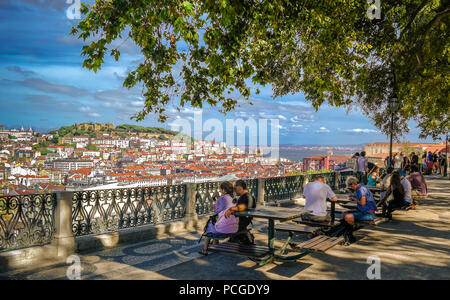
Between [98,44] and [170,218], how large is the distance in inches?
179

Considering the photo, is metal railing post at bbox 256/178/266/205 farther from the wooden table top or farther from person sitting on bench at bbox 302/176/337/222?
the wooden table top

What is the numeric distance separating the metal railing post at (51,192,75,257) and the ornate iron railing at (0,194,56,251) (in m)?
0.14

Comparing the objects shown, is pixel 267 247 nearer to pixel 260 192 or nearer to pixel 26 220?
pixel 26 220

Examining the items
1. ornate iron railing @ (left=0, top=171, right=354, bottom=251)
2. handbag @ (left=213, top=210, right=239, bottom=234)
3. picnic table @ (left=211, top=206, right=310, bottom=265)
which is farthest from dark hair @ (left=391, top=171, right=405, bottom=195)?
handbag @ (left=213, top=210, right=239, bottom=234)

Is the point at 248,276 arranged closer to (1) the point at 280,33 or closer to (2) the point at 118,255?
(2) the point at 118,255

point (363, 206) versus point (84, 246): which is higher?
point (363, 206)

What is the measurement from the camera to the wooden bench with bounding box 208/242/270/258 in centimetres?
593

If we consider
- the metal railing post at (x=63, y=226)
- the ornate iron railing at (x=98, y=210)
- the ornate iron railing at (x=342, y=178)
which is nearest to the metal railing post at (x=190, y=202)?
the ornate iron railing at (x=98, y=210)

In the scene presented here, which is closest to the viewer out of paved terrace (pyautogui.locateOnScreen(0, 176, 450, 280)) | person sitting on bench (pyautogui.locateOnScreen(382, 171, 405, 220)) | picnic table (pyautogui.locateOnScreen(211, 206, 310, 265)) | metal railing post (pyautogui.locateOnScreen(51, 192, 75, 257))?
paved terrace (pyautogui.locateOnScreen(0, 176, 450, 280))

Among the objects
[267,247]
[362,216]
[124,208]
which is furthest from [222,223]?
[362,216]

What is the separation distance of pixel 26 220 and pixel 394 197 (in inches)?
366

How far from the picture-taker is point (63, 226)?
6977 millimetres
